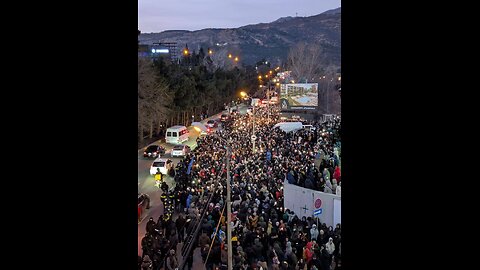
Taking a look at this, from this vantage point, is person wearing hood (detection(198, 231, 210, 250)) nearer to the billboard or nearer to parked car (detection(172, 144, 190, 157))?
parked car (detection(172, 144, 190, 157))

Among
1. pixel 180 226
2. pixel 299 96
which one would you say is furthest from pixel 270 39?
pixel 180 226

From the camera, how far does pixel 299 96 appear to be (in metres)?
11.1

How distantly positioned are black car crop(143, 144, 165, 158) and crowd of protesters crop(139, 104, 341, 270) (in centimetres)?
95

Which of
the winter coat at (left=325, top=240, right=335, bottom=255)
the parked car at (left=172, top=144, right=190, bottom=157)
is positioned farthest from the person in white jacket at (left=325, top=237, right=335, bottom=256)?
the parked car at (left=172, top=144, right=190, bottom=157)

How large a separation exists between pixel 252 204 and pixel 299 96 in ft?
19.8

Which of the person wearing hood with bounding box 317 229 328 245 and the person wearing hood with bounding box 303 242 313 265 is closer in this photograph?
the person wearing hood with bounding box 303 242 313 265

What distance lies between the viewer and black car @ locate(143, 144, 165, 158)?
8.59 metres

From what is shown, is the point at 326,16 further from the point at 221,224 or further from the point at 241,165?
the point at 221,224
